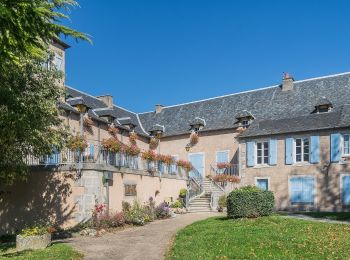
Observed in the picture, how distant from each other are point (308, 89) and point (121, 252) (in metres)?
22.0

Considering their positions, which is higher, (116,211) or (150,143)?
(150,143)

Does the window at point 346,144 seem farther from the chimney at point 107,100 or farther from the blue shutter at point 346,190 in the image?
the chimney at point 107,100

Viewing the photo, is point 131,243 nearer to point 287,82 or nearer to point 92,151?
point 92,151

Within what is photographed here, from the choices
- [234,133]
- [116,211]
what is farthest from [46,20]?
[234,133]

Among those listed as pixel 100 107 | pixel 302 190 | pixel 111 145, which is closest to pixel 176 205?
pixel 111 145

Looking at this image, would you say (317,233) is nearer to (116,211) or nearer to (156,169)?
(116,211)

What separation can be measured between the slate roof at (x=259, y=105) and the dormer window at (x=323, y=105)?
2.56 ft

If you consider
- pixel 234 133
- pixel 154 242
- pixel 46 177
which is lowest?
pixel 154 242

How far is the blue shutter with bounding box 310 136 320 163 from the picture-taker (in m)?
24.4

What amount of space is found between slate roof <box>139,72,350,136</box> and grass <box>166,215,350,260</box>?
1365cm

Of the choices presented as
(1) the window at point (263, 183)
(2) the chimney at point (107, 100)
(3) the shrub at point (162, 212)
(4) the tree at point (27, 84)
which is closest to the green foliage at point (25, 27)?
(4) the tree at point (27, 84)

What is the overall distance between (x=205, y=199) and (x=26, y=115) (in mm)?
14774

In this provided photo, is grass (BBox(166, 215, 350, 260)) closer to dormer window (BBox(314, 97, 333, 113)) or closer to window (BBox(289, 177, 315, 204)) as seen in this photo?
window (BBox(289, 177, 315, 204))

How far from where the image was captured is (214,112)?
3319 centimetres
